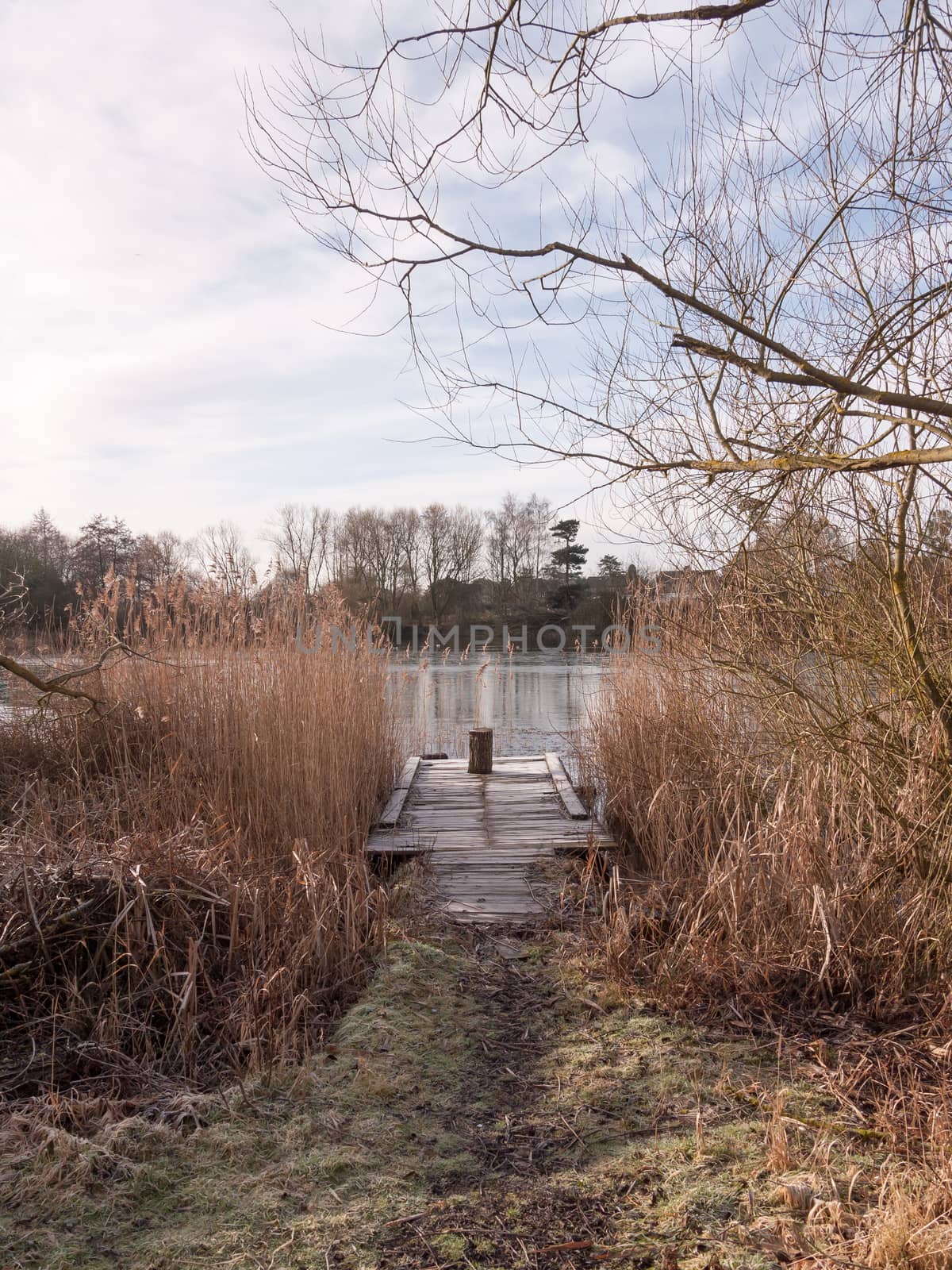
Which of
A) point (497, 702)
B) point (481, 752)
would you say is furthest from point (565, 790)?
point (497, 702)

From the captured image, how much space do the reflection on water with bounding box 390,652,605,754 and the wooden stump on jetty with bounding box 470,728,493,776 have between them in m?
0.54

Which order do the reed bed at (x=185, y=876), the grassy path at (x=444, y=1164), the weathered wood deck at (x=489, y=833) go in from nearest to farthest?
the grassy path at (x=444, y=1164), the reed bed at (x=185, y=876), the weathered wood deck at (x=489, y=833)

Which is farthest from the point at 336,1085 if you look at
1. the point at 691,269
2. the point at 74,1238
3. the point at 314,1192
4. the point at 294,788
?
the point at 691,269

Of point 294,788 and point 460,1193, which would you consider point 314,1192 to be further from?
point 294,788

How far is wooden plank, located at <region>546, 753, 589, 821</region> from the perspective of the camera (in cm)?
540

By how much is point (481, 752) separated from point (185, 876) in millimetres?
3697

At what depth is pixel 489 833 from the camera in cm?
515

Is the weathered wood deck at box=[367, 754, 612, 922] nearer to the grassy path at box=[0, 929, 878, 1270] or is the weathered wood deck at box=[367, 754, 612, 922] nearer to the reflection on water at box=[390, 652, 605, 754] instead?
the reflection on water at box=[390, 652, 605, 754]

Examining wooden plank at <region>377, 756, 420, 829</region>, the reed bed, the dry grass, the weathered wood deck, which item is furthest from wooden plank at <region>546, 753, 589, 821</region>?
the dry grass

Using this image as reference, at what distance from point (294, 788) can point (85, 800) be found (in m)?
1.22

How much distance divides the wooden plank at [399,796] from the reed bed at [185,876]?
137 millimetres

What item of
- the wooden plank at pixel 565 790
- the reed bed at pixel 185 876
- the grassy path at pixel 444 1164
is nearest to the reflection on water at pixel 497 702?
the wooden plank at pixel 565 790

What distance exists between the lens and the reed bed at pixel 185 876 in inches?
107

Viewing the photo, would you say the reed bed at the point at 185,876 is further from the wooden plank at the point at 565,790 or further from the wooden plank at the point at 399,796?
the wooden plank at the point at 565,790
